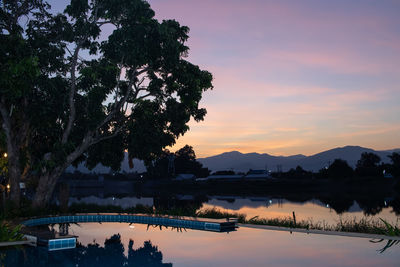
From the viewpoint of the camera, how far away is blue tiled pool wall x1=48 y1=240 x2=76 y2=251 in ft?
50.7

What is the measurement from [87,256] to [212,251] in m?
4.71

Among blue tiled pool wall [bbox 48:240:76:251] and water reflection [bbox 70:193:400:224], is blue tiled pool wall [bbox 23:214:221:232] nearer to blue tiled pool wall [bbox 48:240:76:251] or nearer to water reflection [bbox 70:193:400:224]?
water reflection [bbox 70:193:400:224]

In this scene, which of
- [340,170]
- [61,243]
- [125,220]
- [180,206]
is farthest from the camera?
[340,170]

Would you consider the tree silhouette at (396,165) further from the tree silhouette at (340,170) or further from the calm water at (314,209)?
the calm water at (314,209)

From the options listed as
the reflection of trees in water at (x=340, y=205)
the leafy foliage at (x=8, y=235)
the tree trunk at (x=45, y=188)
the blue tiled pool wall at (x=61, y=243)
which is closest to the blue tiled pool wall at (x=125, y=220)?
the tree trunk at (x=45, y=188)

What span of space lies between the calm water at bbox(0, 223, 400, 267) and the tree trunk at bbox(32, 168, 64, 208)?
27.8 feet

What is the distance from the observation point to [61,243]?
1572 cm

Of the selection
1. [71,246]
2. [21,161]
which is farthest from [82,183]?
[71,246]

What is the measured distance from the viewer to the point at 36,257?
14.3m

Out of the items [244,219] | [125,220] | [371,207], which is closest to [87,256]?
[125,220]

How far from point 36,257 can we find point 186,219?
9112 mm

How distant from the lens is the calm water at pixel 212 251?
13.6 meters

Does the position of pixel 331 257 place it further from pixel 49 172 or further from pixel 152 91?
pixel 49 172

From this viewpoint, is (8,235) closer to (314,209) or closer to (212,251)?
(212,251)
